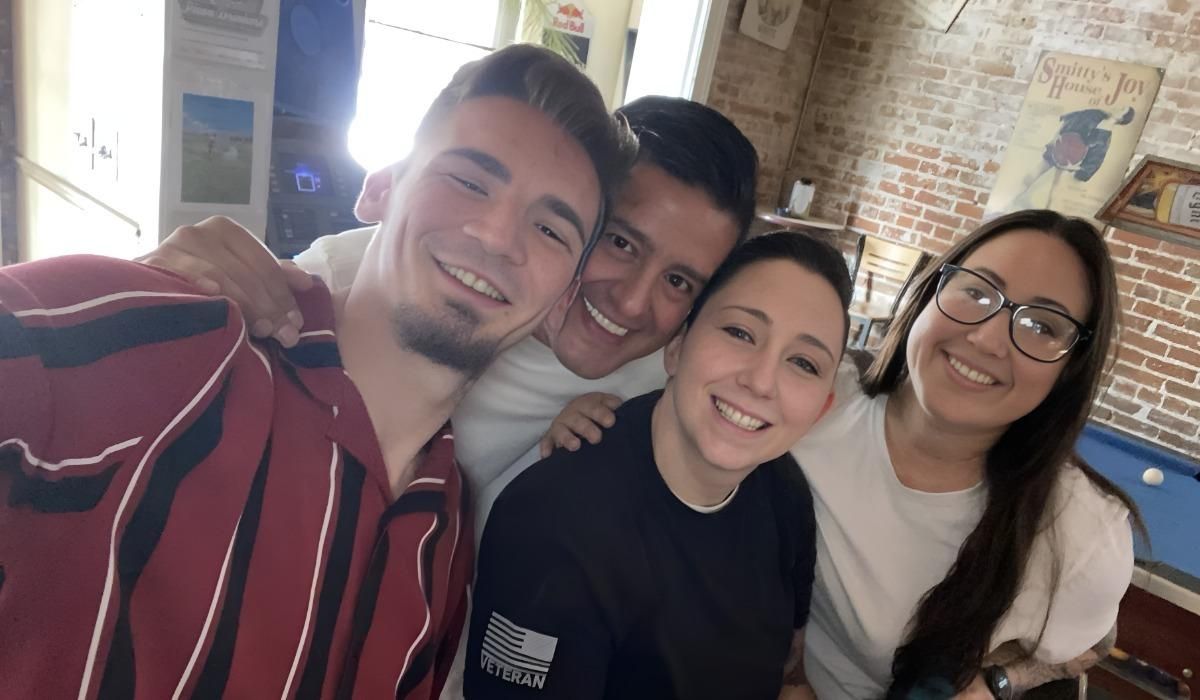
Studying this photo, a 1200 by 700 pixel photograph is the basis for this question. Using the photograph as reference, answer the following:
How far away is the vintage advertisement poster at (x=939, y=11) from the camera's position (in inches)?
187

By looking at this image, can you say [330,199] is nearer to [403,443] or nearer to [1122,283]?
[403,443]

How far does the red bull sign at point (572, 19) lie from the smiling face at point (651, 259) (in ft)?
12.1

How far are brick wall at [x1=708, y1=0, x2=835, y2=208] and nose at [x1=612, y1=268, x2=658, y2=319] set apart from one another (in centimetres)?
336

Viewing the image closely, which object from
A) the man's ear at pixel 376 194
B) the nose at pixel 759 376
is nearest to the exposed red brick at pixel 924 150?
the nose at pixel 759 376

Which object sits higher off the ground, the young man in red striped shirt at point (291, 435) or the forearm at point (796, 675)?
the young man in red striped shirt at point (291, 435)

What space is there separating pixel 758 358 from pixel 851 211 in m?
4.51

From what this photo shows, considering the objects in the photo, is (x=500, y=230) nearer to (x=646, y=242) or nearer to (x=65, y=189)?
(x=646, y=242)

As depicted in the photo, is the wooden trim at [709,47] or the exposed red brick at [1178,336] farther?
the wooden trim at [709,47]

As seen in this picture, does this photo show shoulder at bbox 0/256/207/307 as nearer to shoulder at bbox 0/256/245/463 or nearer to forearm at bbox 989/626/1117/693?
shoulder at bbox 0/256/245/463

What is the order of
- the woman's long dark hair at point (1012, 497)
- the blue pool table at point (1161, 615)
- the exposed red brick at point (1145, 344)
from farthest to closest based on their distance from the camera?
the exposed red brick at point (1145, 344) → the blue pool table at point (1161, 615) → the woman's long dark hair at point (1012, 497)

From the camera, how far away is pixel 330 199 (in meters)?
2.66

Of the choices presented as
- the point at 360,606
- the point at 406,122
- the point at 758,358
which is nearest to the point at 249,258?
the point at 360,606

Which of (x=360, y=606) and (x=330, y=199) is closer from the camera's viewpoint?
(x=360, y=606)

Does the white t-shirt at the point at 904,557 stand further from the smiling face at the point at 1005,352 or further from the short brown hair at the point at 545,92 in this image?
the short brown hair at the point at 545,92
